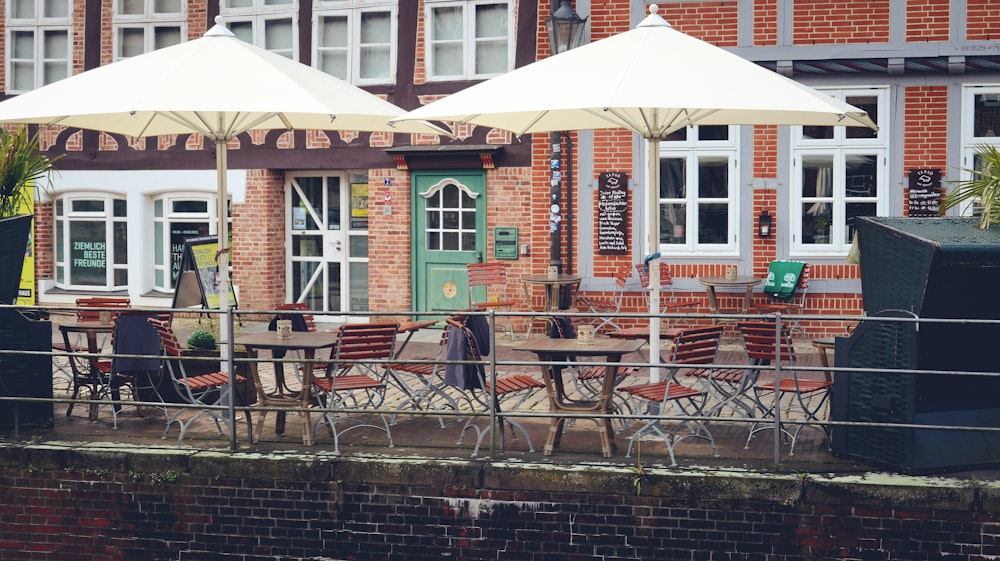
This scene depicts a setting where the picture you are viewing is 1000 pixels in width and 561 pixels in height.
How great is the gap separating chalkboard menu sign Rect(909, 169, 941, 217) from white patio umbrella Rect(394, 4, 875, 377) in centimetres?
557

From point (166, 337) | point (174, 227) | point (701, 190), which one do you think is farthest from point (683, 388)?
point (174, 227)

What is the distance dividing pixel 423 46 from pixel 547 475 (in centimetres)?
885

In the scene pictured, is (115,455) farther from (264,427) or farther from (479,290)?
(479,290)

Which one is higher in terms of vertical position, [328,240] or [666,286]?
[328,240]

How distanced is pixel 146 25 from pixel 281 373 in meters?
9.34

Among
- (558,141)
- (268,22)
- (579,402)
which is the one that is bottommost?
(579,402)

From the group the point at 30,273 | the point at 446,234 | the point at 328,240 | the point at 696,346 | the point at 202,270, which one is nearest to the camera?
the point at 696,346

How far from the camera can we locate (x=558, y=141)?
1413 cm

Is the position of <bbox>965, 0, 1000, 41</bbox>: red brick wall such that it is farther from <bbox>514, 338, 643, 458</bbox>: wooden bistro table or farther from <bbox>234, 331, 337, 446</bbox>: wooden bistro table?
<bbox>234, 331, 337, 446</bbox>: wooden bistro table

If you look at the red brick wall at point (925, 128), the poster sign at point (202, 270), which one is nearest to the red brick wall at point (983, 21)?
the red brick wall at point (925, 128)

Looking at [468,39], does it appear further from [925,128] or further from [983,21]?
[983,21]

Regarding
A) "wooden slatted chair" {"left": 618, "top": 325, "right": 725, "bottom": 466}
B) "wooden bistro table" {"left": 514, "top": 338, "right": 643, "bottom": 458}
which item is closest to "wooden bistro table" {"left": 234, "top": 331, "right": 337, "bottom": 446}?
"wooden bistro table" {"left": 514, "top": 338, "right": 643, "bottom": 458}

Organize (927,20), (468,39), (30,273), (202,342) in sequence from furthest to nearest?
(30,273)
(468,39)
(927,20)
(202,342)

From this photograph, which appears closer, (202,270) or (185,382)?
(185,382)
